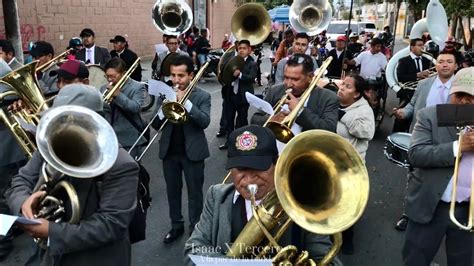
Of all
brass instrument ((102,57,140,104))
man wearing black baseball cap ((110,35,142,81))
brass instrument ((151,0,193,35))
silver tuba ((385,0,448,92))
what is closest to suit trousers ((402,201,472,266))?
brass instrument ((102,57,140,104))

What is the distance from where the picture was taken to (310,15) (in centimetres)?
866

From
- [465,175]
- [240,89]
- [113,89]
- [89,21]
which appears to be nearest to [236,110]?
[240,89]

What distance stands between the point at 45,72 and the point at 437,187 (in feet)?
14.6

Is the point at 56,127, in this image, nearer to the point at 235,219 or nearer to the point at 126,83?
the point at 235,219

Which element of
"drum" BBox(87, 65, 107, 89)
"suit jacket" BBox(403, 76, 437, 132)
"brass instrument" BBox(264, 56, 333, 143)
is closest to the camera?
"brass instrument" BBox(264, 56, 333, 143)

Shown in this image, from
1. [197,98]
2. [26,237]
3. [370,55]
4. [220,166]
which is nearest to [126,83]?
[197,98]

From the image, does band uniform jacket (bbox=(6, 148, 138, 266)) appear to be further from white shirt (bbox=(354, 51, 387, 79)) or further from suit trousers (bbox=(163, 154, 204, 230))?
white shirt (bbox=(354, 51, 387, 79))

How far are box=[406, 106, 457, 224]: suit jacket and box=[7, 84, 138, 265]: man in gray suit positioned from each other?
1816 millimetres

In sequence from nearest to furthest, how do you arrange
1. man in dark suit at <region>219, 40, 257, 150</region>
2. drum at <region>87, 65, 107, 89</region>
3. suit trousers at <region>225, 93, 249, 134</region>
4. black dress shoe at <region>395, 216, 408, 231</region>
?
1. black dress shoe at <region>395, 216, 408, 231</region>
2. drum at <region>87, 65, 107, 89</region>
3. man in dark suit at <region>219, 40, 257, 150</region>
4. suit trousers at <region>225, 93, 249, 134</region>

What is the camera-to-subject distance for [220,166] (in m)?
6.44

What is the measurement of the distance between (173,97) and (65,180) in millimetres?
1905

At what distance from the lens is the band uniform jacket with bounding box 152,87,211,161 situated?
13.4ft

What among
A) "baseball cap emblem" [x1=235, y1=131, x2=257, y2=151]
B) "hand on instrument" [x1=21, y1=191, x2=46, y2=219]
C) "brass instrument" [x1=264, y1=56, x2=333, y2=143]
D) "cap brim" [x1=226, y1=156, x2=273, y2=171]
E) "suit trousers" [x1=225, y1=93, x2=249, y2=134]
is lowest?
"suit trousers" [x1=225, y1=93, x2=249, y2=134]

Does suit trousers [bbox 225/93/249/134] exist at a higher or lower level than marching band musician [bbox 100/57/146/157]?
lower
